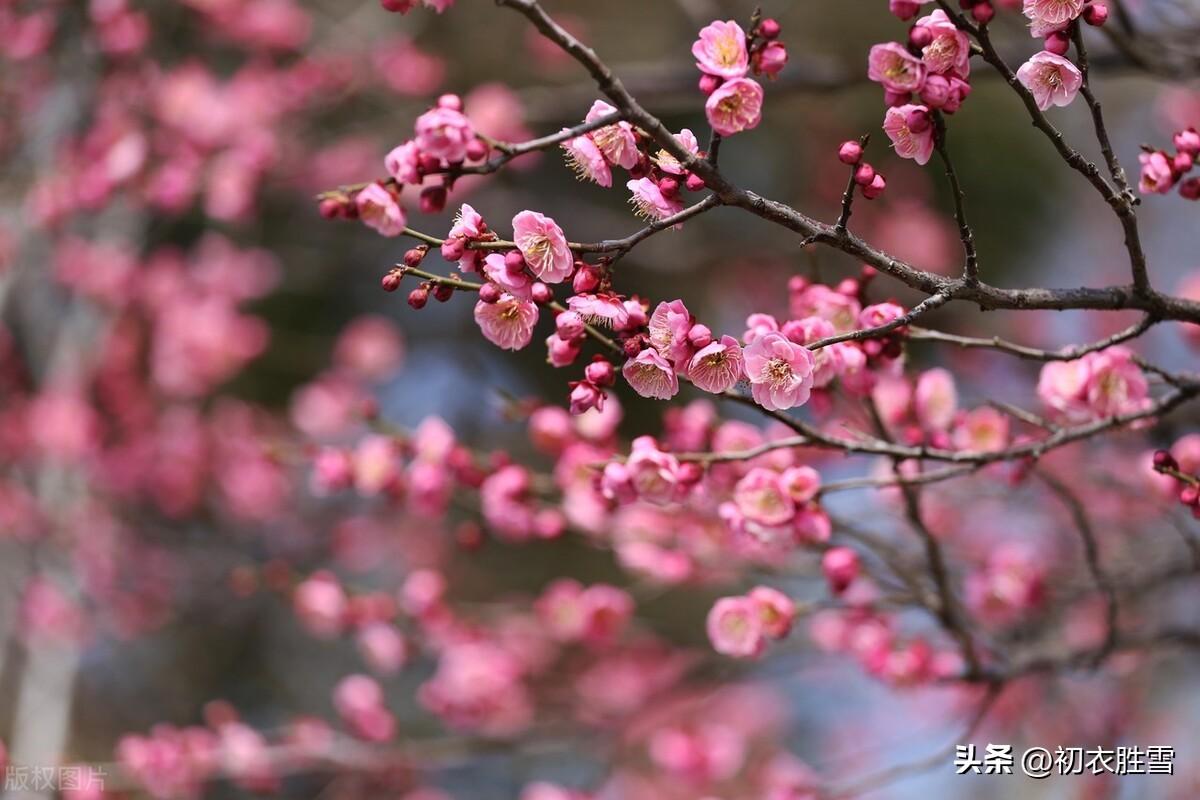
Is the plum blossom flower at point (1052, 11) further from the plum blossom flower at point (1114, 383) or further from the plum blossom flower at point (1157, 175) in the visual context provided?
the plum blossom flower at point (1114, 383)

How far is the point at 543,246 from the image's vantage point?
3.54ft

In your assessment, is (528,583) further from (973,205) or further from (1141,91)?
(1141,91)

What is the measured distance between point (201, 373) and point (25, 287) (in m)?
0.79

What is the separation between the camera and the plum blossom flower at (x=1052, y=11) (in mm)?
1058

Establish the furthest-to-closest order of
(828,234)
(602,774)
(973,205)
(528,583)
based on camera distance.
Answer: (528,583) → (973,205) → (602,774) → (828,234)

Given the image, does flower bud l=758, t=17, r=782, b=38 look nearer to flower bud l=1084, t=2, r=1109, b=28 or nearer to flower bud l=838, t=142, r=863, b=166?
flower bud l=838, t=142, r=863, b=166

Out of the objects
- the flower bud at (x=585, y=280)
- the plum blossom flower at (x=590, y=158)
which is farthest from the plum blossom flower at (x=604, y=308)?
the plum blossom flower at (x=590, y=158)

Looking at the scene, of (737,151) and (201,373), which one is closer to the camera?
(201,373)

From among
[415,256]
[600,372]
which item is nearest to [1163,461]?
[600,372]

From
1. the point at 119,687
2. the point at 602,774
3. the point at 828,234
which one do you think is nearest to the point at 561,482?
the point at 602,774

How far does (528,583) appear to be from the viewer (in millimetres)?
6203

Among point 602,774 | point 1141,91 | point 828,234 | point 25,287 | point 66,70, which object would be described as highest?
point 1141,91

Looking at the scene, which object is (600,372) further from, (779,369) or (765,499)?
(765,499)

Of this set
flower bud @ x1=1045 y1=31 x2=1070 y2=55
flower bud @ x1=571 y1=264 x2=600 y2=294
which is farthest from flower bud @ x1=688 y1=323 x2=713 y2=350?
flower bud @ x1=1045 y1=31 x2=1070 y2=55
